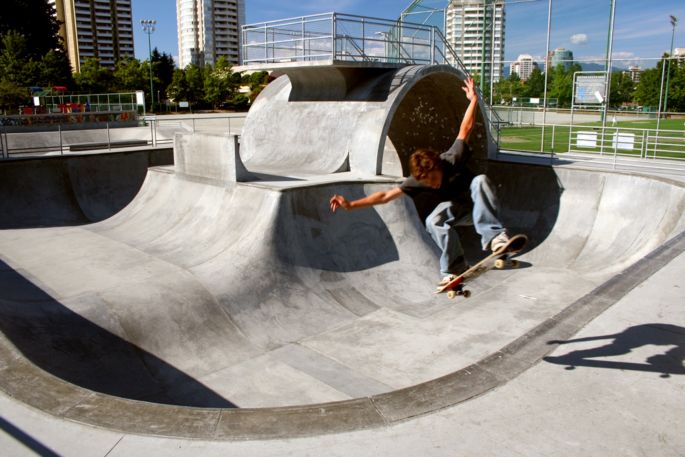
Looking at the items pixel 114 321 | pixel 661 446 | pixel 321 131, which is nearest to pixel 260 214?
pixel 114 321

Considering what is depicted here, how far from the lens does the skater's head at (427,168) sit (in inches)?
230

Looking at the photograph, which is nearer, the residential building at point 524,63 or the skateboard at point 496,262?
the skateboard at point 496,262

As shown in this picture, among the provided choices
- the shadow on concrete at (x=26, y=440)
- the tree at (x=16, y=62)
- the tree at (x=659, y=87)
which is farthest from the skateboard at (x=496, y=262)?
the tree at (x=16, y=62)

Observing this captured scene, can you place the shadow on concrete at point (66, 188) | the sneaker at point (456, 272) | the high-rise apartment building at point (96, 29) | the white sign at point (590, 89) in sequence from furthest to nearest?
the high-rise apartment building at point (96, 29)
the white sign at point (590, 89)
the shadow on concrete at point (66, 188)
the sneaker at point (456, 272)

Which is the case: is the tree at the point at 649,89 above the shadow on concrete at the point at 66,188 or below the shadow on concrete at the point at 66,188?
above

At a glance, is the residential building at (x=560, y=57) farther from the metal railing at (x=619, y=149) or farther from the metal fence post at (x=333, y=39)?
the metal fence post at (x=333, y=39)

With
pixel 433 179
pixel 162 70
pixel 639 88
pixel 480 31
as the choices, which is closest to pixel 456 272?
pixel 433 179

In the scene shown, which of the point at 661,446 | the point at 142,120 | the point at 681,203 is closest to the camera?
the point at 661,446

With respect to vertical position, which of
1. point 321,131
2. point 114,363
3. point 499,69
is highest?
point 499,69

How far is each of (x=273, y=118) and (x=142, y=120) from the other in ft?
58.6

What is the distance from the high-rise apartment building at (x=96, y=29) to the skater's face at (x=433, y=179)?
14608cm

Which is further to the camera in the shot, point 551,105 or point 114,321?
point 551,105

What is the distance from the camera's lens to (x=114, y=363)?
8.32 meters

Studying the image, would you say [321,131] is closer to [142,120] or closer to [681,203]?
[681,203]
